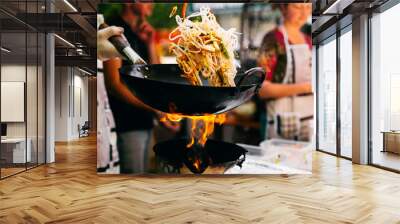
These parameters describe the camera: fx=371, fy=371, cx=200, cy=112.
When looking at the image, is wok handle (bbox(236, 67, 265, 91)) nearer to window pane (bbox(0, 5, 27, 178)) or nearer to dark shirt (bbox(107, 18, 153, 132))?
dark shirt (bbox(107, 18, 153, 132))

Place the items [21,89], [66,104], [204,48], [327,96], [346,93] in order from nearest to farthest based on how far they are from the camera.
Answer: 1. [204,48]
2. [21,89]
3. [346,93]
4. [327,96]
5. [66,104]

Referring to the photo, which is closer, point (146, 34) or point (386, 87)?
point (146, 34)

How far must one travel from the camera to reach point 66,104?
45.2ft

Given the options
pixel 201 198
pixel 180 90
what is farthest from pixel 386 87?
pixel 201 198

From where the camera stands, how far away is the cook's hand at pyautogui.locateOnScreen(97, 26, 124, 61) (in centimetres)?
557

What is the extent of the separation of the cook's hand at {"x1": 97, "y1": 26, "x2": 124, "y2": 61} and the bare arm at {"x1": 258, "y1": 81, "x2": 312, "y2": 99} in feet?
7.32

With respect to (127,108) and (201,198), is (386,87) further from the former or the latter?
(127,108)

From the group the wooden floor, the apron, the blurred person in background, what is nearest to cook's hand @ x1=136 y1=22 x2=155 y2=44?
the blurred person in background

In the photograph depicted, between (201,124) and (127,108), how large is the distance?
1.14 m

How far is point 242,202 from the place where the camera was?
4059 millimetres

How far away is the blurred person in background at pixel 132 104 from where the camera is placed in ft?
18.3

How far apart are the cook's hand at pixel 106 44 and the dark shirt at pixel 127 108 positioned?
0.09m

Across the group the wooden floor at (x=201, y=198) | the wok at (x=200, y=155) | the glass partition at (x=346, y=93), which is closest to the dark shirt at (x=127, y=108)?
the wok at (x=200, y=155)

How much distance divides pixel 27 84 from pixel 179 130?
2706mm
